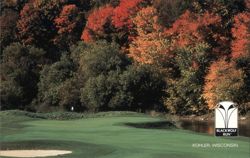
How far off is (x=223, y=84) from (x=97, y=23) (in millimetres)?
29760

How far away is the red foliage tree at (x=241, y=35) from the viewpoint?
2913 inches

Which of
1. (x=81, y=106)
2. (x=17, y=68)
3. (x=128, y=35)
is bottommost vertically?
(x=81, y=106)

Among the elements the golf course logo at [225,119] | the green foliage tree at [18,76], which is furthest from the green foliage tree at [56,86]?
the golf course logo at [225,119]

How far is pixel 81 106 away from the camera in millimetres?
83625

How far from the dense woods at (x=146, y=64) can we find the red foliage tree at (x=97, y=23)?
0.15 metres

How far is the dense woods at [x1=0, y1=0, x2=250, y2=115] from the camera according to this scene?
7506 cm

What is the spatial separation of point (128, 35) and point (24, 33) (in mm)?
19100

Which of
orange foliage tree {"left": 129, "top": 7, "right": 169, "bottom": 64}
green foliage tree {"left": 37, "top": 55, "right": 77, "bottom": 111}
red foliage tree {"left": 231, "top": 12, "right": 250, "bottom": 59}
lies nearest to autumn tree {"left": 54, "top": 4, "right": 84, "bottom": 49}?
green foliage tree {"left": 37, "top": 55, "right": 77, "bottom": 111}

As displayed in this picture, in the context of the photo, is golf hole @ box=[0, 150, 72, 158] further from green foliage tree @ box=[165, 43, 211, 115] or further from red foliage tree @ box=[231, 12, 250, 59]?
red foliage tree @ box=[231, 12, 250, 59]

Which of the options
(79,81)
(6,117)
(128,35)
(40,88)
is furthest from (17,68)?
(6,117)

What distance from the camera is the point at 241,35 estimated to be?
74.6 m

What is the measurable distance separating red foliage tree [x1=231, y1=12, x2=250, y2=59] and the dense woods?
12cm

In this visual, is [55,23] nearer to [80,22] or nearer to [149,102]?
[80,22]

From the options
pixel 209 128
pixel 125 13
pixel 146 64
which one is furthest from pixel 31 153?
pixel 125 13
